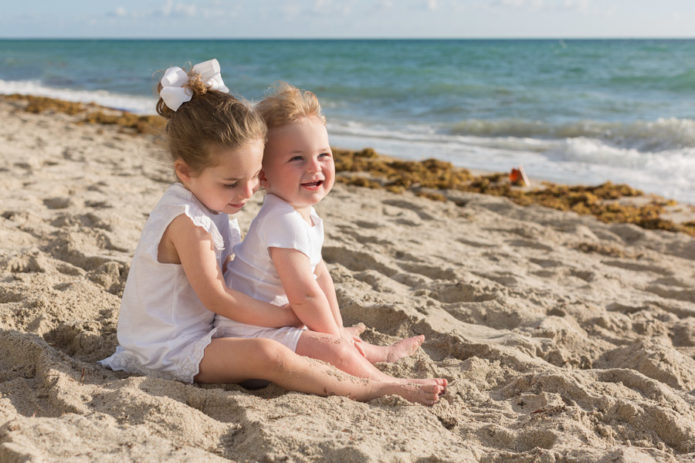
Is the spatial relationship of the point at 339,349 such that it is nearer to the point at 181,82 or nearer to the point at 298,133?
the point at 298,133

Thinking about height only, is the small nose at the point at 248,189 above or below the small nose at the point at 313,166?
below

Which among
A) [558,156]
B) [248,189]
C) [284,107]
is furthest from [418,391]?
[558,156]

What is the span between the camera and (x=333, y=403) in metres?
2.16

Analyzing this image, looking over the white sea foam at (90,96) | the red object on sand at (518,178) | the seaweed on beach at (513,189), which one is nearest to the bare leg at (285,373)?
the seaweed on beach at (513,189)

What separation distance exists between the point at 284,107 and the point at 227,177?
360 mm

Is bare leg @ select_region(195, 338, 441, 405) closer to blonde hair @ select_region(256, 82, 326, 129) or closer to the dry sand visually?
the dry sand

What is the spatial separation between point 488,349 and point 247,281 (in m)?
1.09

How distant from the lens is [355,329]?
2.85 metres

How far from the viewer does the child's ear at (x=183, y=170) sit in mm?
2307

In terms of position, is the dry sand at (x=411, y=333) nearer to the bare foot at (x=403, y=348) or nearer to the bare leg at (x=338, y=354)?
the bare foot at (x=403, y=348)

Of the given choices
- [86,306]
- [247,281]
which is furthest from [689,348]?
[86,306]

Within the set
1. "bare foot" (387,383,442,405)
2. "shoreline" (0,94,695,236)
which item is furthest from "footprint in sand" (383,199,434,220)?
"bare foot" (387,383,442,405)

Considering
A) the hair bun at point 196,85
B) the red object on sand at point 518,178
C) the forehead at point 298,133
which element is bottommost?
the red object on sand at point 518,178

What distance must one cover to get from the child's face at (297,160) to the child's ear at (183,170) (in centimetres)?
30
